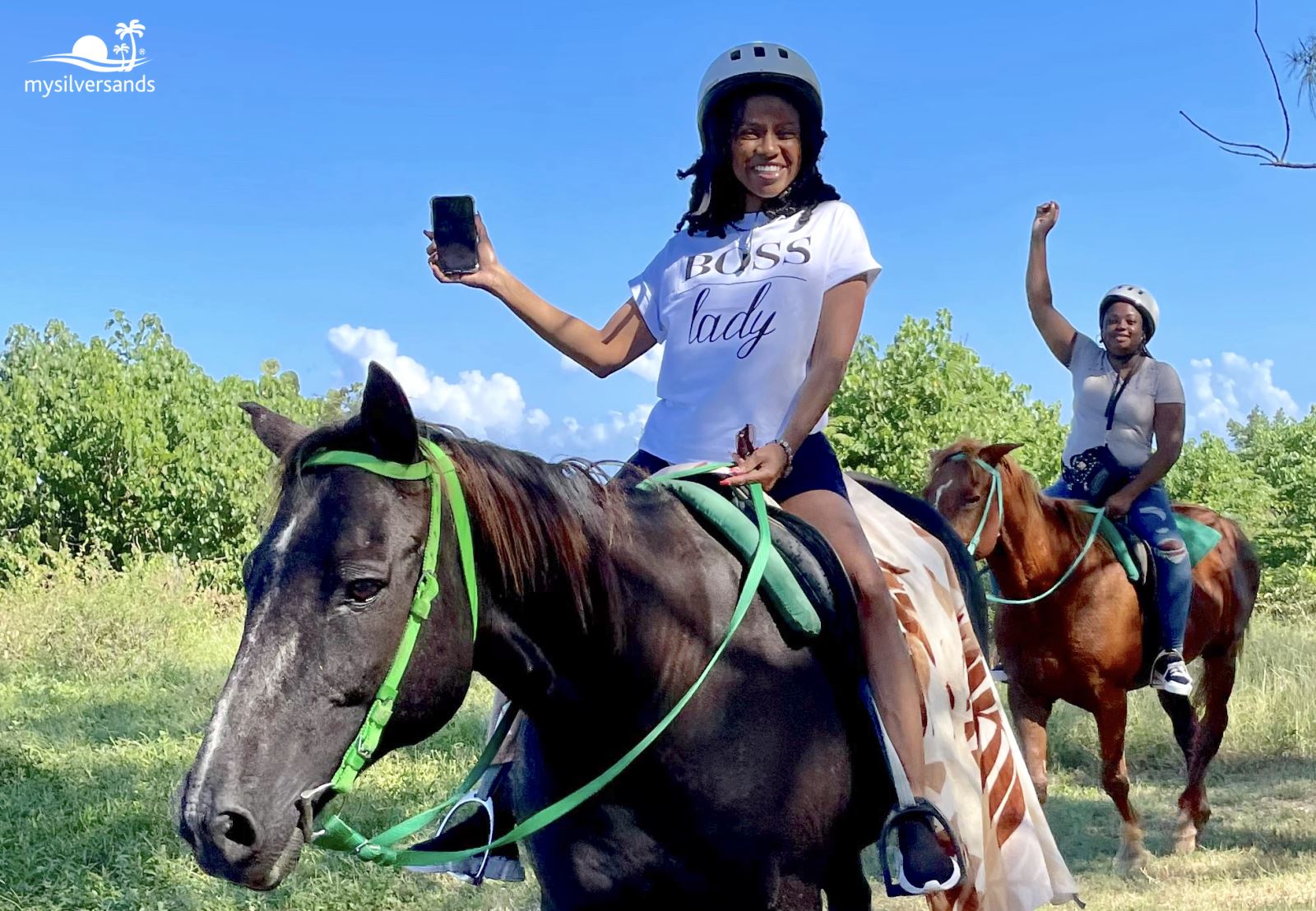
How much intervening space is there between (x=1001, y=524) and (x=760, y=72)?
163 inches

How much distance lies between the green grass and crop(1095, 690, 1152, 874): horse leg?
0.14 metres

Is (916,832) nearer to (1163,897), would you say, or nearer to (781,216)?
(781,216)

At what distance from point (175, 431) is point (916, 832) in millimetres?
18288

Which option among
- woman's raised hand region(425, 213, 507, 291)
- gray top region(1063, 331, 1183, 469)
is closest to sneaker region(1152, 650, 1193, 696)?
gray top region(1063, 331, 1183, 469)

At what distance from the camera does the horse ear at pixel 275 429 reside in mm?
2250

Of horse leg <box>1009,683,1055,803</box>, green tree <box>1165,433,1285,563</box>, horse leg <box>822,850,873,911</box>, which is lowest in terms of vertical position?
green tree <box>1165,433,1285,563</box>

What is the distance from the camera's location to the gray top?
6.92m

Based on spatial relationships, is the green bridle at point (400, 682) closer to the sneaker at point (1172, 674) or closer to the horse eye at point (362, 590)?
the horse eye at point (362, 590)

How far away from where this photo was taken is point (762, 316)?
3.00m

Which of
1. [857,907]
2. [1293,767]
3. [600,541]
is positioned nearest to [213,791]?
[600,541]

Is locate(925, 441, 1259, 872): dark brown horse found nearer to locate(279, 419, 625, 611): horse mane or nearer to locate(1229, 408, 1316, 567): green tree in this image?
locate(279, 419, 625, 611): horse mane

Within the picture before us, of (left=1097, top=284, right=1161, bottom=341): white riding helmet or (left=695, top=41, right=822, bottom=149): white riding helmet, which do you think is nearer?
(left=695, top=41, right=822, bottom=149): white riding helmet

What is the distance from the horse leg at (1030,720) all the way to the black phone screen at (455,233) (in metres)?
5.06

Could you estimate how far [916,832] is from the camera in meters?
2.66
